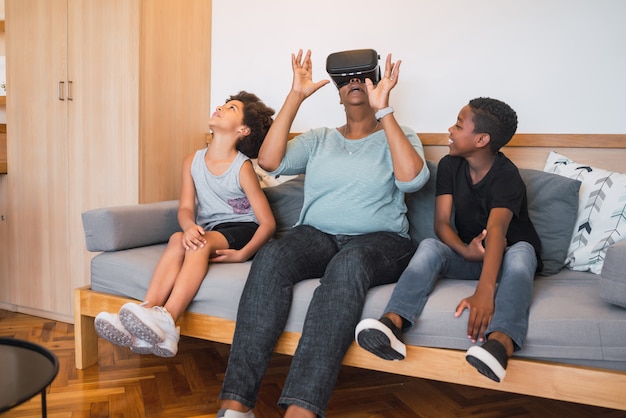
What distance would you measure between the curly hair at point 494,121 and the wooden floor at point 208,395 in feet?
2.65

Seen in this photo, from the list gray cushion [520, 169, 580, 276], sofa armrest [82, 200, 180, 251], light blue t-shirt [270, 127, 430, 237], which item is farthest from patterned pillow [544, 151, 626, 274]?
sofa armrest [82, 200, 180, 251]

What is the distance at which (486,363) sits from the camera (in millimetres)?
1168

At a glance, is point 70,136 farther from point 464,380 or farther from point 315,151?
point 464,380

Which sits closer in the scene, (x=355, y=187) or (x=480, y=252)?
Result: (x=480, y=252)

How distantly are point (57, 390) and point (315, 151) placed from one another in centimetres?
113

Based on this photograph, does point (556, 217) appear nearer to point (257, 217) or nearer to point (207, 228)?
point (257, 217)

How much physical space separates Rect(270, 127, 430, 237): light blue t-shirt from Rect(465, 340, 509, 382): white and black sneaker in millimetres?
566

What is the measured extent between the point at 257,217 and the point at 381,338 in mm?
723

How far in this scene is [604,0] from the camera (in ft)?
6.29

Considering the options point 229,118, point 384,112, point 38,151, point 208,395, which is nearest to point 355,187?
point 384,112

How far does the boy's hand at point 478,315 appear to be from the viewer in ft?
4.16

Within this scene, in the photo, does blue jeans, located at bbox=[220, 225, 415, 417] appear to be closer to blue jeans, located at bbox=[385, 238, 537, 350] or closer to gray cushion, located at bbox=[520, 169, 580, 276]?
blue jeans, located at bbox=[385, 238, 537, 350]

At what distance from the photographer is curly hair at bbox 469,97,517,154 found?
5.36 ft

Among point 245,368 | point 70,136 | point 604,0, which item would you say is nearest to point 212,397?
point 245,368
